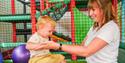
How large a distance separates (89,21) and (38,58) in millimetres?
2750

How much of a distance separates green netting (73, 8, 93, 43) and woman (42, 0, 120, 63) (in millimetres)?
3129

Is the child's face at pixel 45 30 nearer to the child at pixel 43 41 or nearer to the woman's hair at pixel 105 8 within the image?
the child at pixel 43 41

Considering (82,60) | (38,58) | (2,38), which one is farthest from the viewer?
(2,38)

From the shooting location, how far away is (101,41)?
2354 millimetres

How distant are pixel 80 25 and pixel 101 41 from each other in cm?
338

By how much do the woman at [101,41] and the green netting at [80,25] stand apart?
313 cm

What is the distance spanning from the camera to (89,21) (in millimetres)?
5742

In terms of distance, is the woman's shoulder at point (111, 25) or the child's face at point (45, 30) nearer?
the woman's shoulder at point (111, 25)

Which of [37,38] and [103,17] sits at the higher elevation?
[103,17]

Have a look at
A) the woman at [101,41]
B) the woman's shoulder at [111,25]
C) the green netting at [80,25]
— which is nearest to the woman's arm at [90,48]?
the woman at [101,41]

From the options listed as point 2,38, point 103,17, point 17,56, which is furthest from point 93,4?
point 2,38

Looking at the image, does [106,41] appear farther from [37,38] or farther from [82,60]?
[82,60]

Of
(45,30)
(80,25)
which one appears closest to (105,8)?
(45,30)

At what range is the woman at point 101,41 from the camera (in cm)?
236
